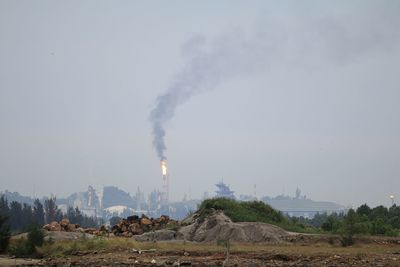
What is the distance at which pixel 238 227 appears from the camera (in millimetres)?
45406

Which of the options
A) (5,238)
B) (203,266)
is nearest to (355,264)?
(203,266)

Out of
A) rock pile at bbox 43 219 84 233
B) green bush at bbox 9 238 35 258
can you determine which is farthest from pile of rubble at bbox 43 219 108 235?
green bush at bbox 9 238 35 258

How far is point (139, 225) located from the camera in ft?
189

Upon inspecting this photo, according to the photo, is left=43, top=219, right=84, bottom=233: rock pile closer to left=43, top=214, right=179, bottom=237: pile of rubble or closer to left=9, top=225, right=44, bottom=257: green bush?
left=43, top=214, right=179, bottom=237: pile of rubble

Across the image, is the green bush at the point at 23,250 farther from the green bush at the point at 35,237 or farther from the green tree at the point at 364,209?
the green tree at the point at 364,209

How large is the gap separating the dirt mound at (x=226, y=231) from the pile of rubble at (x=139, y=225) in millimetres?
4350

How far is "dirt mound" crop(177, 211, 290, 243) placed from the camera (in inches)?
1732

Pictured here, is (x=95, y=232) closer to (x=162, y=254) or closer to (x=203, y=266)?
(x=162, y=254)

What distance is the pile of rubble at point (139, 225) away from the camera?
55625 millimetres

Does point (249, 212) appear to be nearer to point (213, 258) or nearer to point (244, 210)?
point (244, 210)

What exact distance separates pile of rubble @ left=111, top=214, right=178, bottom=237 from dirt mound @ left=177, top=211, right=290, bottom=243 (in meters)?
4.35

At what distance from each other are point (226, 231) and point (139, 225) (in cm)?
1473

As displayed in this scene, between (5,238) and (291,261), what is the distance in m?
20.4

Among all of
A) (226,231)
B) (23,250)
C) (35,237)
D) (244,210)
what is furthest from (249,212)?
(23,250)
